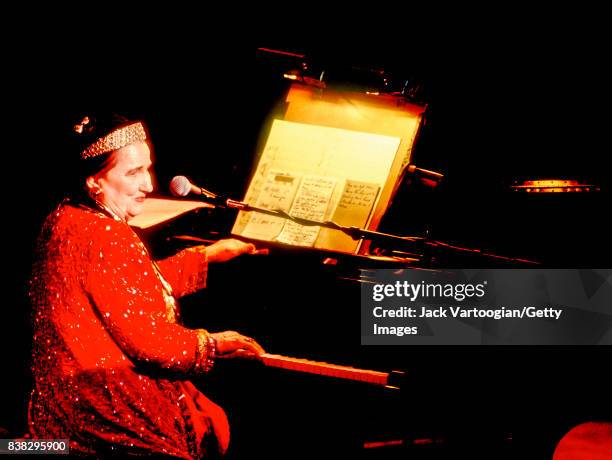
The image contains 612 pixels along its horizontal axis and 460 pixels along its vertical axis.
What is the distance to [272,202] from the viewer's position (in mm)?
3205

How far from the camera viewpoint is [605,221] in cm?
311

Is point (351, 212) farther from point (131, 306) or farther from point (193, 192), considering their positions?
point (131, 306)

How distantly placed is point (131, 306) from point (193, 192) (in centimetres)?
66

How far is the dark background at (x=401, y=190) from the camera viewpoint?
2801 mm

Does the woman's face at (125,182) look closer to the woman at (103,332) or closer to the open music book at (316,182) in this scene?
the woman at (103,332)

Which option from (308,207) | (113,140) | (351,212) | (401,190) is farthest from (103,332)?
(401,190)

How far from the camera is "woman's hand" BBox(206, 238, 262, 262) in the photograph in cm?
306

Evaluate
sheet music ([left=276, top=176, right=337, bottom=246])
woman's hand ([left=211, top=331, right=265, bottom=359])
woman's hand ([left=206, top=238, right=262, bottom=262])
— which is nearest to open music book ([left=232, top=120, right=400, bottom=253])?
sheet music ([left=276, top=176, right=337, bottom=246])

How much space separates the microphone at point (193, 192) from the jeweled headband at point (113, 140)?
296 mm

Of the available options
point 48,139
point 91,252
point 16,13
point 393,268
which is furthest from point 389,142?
point 16,13

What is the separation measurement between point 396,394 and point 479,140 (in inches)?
96.1

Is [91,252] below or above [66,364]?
above

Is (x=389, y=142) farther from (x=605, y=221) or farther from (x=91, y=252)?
(x=91, y=252)

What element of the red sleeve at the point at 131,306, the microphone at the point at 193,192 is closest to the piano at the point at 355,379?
the microphone at the point at 193,192
